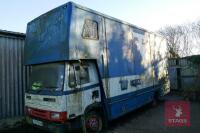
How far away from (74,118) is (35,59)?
2.30 metres

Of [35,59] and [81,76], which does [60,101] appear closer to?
[81,76]

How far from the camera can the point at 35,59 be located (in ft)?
24.9

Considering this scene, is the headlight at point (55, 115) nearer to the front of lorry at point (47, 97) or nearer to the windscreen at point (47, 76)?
the front of lorry at point (47, 97)

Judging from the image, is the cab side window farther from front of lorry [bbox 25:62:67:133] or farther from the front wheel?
the front wheel

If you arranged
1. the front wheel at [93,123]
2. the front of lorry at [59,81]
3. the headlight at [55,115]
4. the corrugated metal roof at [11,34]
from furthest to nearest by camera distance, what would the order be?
the corrugated metal roof at [11,34] < the front wheel at [93,123] < the front of lorry at [59,81] < the headlight at [55,115]

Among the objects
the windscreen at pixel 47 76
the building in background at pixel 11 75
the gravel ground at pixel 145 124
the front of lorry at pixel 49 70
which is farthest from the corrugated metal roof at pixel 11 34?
the gravel ground at pixel 145 124

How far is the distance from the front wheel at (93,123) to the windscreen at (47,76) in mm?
1459

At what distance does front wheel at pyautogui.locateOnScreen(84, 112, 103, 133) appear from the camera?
7360 millimetres

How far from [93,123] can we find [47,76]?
208 centimetres

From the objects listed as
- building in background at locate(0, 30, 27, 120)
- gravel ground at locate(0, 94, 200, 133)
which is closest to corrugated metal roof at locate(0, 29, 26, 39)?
building in background at locate(0, 30, 27, 120)

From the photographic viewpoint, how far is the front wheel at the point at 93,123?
7.36 m

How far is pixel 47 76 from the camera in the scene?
7.06 metres

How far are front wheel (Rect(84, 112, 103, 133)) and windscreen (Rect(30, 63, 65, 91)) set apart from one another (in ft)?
4.79

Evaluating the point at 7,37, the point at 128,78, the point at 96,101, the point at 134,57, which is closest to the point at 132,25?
the point at 134,57
